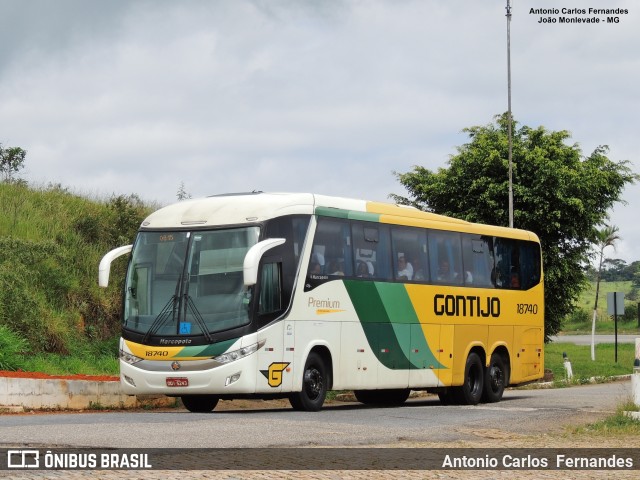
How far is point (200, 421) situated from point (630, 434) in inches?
237

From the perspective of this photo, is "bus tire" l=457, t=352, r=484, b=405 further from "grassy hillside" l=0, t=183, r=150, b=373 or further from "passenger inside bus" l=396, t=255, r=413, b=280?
"grassy hillside" l=0, t=183, r=150, b=373

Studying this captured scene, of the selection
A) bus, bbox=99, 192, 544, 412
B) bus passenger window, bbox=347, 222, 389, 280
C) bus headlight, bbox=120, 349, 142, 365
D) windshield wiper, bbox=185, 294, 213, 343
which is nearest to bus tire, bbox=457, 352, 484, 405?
bus, bbox=99, 192, 544, 412

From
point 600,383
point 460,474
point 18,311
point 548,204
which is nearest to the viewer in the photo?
point 460,474

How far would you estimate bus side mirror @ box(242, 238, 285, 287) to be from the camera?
18500 mm

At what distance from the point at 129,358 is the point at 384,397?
7762 millimetres

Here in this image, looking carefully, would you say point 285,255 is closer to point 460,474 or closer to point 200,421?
point 200,421

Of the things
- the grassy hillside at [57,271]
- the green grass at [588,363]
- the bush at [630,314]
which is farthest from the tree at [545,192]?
the bush at [630,314]

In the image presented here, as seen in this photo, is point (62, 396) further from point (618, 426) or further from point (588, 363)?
point (588, 363)

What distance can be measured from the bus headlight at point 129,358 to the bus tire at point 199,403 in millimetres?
1642

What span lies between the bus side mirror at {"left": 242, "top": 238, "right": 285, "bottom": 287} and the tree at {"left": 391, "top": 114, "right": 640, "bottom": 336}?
81.7 feet

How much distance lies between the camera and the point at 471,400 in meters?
25.5

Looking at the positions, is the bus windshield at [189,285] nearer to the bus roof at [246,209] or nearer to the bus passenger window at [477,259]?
the bus roof at [246,209]

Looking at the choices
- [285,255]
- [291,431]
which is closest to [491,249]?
[285,255]

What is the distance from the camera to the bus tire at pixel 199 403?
70.3 feet
